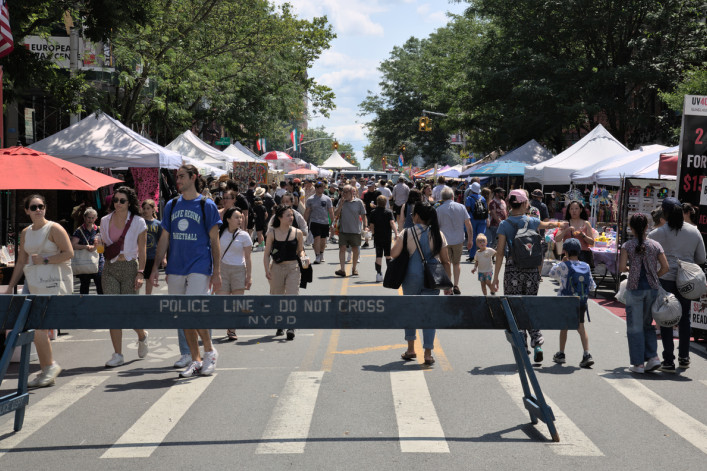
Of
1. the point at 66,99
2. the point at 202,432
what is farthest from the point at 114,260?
the point at 66,99

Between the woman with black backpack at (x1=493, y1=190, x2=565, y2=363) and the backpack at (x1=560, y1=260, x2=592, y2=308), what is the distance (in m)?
0.33

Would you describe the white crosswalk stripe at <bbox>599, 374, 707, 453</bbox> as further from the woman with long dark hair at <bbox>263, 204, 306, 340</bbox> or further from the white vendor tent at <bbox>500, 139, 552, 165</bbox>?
the white vendor tent at <bbox>500, 139, 552, 165</bbox>

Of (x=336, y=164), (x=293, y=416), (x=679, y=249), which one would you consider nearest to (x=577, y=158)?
(x=679, y=249)

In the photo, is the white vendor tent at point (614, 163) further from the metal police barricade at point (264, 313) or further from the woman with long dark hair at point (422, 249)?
the metal police barricade at point (264, 313)

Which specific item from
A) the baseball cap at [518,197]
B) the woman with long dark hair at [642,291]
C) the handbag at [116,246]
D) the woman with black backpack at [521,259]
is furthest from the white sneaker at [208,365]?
the woman with long dark hair at [642,291]

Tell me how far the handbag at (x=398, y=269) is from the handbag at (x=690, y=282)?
117 inches

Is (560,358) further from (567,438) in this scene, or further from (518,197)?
(567,438)

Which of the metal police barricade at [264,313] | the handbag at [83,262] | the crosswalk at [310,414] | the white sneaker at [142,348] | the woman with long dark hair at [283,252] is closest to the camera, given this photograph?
the crosswalk at [310,414]

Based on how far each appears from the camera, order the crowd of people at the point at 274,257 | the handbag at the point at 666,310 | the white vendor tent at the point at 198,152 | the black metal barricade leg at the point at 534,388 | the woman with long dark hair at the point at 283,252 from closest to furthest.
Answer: the black metal barricade leg at the point at 534,388 → the crowd of people at the point at 274,257 → the handbag at the point at 666,310 → the woman with long dark hair at the point at 283,252 → the white vendor tent at the point at 198,152

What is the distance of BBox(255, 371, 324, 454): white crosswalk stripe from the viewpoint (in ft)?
19.7

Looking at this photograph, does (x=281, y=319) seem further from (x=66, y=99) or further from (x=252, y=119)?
(x=252, y=119)

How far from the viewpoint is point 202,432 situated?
6.38m

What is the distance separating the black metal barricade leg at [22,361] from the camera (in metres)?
6.10

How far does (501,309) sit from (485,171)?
73.4ft
